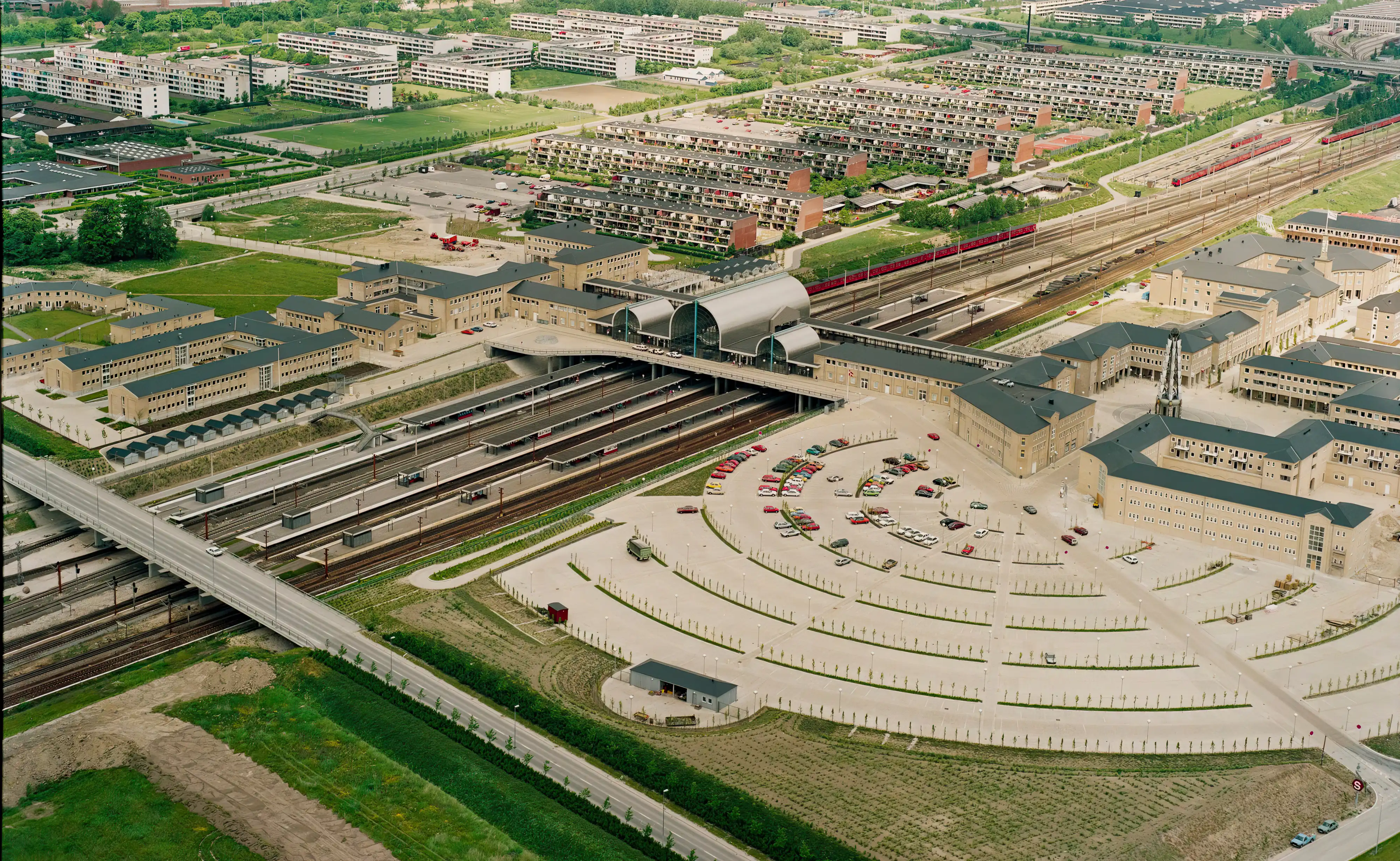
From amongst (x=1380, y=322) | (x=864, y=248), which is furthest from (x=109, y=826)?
(x=864, y=248)

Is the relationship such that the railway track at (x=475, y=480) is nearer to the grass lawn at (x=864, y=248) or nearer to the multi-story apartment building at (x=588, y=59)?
the grass lawn at (x=864, y=248)

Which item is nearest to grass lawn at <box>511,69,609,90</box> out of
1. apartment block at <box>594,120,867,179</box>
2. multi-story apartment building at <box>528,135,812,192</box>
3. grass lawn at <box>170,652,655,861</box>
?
apartment block at <box>594,120,867,179</box>

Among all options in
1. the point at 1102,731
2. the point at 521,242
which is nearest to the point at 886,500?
Result: the point at 1102,731

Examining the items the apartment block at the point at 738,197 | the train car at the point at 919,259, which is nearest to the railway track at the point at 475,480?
the train car at the point at 919,259

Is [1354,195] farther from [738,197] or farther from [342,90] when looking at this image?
[342,90]

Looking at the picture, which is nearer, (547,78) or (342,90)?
(342,90)
